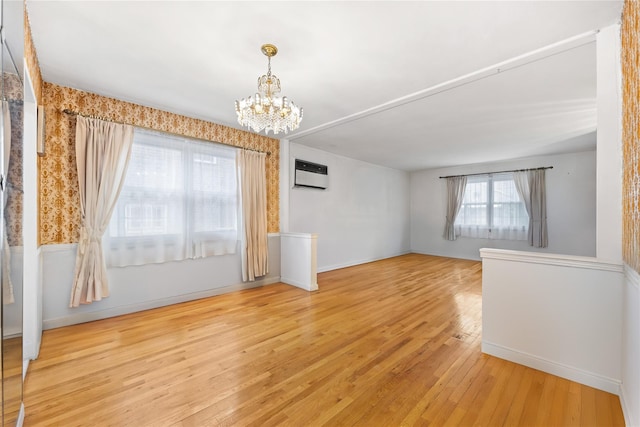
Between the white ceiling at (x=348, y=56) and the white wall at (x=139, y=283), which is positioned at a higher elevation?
the white ceiling at (x=348, y=56)

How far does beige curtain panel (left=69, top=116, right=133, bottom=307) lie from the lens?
2.84m

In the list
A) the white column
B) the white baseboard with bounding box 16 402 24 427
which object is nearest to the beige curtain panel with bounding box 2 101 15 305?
the white baseboard with bounding box 16 402 24 427

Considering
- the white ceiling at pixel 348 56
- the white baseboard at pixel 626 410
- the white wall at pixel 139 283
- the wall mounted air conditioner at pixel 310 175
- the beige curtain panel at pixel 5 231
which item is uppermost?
the white ceiling at pixel 348 56

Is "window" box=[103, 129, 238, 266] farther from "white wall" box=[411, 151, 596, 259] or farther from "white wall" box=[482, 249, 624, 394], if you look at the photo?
"white wall" box=[411, 151, 596, 259]

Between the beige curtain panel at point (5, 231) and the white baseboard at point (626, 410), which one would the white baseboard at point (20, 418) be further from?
the white baseboard at point (626, 410)

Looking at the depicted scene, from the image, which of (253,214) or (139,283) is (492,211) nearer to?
(253,214)

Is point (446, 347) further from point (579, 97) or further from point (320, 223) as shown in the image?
point (320, 223)

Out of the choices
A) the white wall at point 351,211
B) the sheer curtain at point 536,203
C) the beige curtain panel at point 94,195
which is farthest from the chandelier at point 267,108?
the sheer curtain at point 536,203

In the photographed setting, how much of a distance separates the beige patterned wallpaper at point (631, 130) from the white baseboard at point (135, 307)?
421cm

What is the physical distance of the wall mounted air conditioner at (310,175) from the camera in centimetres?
510

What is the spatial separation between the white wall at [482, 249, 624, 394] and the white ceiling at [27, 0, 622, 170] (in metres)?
1.72

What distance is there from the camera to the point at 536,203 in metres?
6.00

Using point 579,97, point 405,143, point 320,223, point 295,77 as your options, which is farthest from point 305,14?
point 320,223

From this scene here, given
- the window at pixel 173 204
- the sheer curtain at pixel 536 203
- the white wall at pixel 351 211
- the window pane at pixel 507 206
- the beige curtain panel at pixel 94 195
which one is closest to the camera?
the beige curtain panel at pixel 94 195
